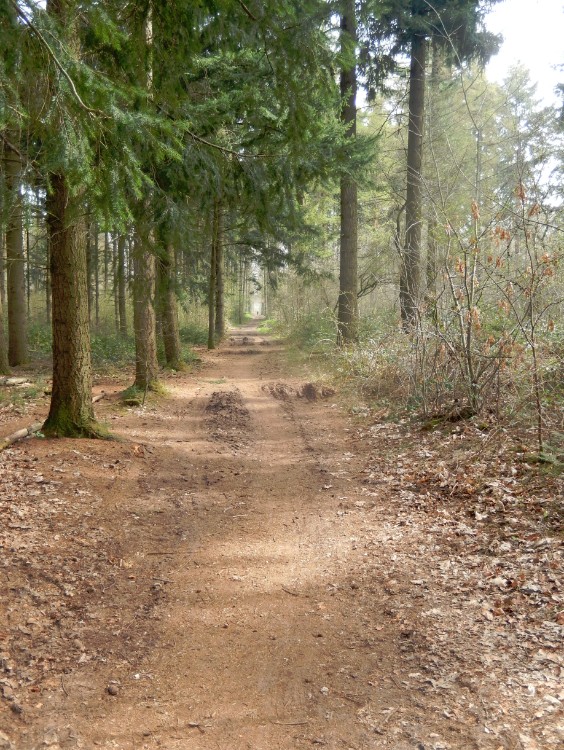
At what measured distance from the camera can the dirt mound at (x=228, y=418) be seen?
360 inches

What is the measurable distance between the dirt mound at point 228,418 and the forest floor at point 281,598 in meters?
1.21

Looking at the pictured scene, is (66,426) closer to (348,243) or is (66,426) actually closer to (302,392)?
(302,392)

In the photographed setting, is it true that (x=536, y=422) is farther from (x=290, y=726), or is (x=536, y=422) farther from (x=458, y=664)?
(x=290, y=726)

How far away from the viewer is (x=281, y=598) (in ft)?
13.9

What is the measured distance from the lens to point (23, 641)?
11.5ft

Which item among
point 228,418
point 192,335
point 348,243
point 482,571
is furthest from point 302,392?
point 192,335

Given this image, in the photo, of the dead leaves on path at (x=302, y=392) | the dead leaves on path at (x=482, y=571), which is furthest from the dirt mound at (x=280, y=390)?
the dead leaves on path at (x=482, y=571)

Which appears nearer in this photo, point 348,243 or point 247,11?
point 247,11

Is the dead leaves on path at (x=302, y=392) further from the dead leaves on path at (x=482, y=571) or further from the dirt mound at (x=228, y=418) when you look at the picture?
the dead leaves on path at (x=482, y=571)

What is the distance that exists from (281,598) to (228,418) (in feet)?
20.4

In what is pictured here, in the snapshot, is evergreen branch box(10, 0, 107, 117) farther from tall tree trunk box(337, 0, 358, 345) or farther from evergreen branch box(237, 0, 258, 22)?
tall tree trunk box(337, 0, 358, 345)

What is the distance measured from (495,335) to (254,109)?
444 centimetres

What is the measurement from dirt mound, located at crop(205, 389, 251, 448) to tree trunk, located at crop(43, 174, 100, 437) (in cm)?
238

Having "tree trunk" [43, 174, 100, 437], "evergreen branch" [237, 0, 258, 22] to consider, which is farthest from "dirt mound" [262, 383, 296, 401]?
"evergreen branch" [237, 0, 258, 22]
